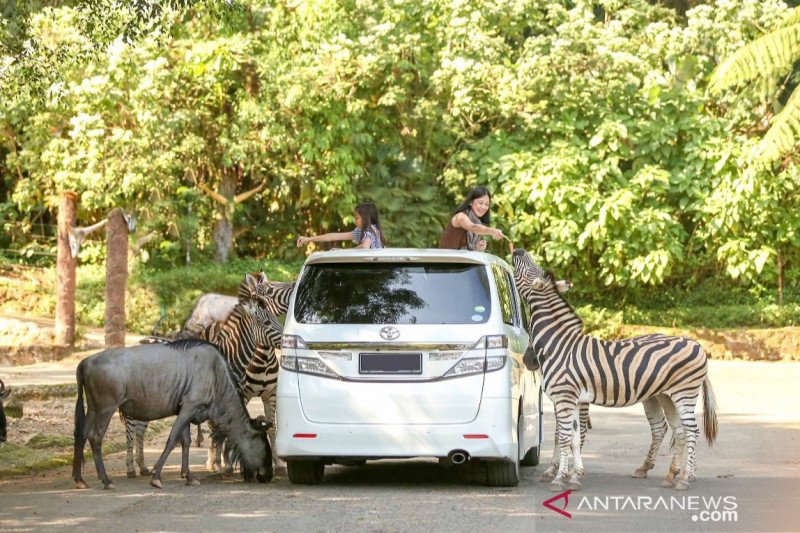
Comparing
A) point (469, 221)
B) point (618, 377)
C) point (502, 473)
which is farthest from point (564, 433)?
point (469, 221)

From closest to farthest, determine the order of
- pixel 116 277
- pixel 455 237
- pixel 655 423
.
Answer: pixel 655 423 < pixel 455 237 < pixel 116 277

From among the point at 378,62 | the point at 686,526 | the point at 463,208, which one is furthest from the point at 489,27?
the point at 686,526

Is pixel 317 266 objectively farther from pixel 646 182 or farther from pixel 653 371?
pixel 646 182

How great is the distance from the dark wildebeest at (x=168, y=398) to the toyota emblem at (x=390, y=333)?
5.38ft

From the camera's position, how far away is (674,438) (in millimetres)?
12031

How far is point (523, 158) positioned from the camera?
31.0 metres

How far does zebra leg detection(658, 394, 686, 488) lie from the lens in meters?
11.7

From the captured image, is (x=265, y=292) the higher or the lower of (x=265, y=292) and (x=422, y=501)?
the higher

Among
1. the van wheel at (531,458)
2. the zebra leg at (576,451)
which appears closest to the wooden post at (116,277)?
the van wheel at (531,458)

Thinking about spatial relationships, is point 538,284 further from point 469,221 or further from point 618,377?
point 469,221

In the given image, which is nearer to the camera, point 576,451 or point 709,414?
point 576,451

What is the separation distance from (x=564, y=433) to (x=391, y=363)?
1.81 m

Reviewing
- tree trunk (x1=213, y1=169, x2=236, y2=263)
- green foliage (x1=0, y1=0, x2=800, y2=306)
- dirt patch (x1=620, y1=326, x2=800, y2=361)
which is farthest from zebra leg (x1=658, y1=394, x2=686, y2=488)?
tree trunk (x1=213, y1=169, x2=236, y2=263)

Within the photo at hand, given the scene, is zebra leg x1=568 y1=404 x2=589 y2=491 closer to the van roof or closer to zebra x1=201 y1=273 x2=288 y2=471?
the van roof
